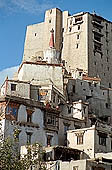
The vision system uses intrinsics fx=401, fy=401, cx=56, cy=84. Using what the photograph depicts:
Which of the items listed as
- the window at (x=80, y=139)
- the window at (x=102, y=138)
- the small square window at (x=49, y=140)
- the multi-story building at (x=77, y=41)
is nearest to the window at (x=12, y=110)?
the small square window at (x=49, y=140)

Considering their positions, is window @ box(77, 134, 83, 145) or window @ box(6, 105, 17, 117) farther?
window @ box(77, 134, 83, 145)

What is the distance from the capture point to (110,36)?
287 ft

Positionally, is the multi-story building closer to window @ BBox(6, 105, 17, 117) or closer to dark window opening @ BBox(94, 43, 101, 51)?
dark window opening @ BBox(94, 43, 101, 51)

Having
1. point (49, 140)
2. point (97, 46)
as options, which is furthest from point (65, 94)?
point (97, 46)

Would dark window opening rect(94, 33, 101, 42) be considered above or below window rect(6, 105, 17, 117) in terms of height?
above

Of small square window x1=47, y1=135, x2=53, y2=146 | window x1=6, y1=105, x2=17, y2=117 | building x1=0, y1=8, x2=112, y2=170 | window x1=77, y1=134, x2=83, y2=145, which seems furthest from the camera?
small square window x1=47, y1=135, x2=53, y2=146

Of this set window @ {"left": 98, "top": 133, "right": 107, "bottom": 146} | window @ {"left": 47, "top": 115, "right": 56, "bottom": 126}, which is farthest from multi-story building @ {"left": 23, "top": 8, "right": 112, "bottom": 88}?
window @ {"left": 98, "top": 133, "right": 107, "bottom": 146}

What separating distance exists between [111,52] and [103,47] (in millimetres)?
2311

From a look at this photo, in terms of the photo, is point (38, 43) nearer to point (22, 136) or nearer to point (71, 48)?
point (71, 48)

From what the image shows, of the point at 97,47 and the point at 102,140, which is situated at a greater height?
the point at 97,47

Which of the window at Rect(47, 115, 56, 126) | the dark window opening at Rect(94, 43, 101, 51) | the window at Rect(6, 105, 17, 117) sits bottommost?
the window at Rect(47, 115, 56, 126)

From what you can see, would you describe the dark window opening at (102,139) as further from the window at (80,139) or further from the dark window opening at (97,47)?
the dark window opening at (97,47)

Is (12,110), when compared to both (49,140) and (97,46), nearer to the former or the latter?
(49,140)

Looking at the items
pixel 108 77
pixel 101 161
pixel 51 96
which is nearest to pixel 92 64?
pixel 108 77
